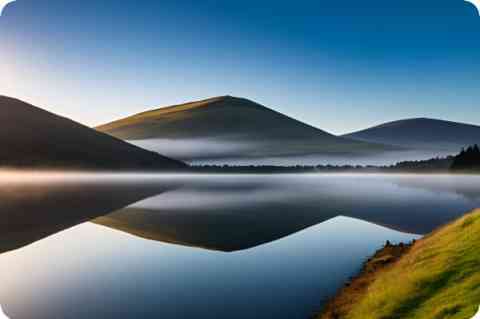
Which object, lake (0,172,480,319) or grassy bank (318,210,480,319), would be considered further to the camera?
lake (0,172,480,319)

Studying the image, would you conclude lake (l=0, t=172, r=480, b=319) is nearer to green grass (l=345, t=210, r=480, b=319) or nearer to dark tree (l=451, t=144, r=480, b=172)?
green grass (l=345, t=210, r=480, b=319)

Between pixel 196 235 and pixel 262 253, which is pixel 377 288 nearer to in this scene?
pixel 262 253

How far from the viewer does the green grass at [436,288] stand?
8.42 metres

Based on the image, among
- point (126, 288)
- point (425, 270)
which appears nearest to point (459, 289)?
point (425, 270)

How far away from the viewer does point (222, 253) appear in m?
21.9

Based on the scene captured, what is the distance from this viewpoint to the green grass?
8.42 m

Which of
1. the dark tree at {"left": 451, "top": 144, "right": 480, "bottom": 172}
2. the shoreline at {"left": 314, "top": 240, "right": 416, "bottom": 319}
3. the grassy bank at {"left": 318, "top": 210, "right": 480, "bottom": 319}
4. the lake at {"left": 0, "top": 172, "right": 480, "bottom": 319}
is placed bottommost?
the lake at {"left": 0, "top": 172, "right": 480, "bottom": 319}

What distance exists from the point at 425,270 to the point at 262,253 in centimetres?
1127

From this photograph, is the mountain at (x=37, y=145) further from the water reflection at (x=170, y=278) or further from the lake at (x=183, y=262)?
the water reflection at (x=170, y=278)

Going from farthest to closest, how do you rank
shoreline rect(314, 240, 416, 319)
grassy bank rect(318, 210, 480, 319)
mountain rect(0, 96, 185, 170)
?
mountain rect(0, 96, 185, 170) → shoreline rect(314, 240, 416, 319) → grassy bank rect(318, 210, 480, 319)

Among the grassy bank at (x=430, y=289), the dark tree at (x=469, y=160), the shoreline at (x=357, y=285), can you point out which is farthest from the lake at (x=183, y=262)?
the dark tree at (x=469, y=160)

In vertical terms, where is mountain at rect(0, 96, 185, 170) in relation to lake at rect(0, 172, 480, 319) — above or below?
above

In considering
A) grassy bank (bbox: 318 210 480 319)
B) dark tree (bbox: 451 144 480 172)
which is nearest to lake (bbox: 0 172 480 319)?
grassy bank (bbox: 318 210 480 319)

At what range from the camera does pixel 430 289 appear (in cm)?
1016
